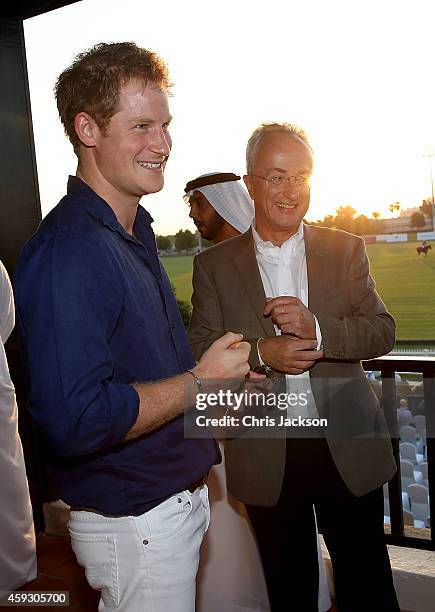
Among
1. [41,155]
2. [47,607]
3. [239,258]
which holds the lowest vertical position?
[47,607]

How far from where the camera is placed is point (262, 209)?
6.03 ft

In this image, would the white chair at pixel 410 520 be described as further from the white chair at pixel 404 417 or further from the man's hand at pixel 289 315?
the man's hand at pixel 289 315

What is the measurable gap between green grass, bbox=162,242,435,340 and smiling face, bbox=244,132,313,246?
41 cm

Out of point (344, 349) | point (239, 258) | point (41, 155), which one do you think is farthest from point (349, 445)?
point (41, 155)

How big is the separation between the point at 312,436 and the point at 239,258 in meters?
0.55

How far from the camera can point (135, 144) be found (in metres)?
1.21

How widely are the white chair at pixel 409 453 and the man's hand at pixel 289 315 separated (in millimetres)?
1199

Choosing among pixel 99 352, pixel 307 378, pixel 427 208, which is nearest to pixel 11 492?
pixel 307 378

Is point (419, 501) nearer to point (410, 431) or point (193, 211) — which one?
point (410, 431)

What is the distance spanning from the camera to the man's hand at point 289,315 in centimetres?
164

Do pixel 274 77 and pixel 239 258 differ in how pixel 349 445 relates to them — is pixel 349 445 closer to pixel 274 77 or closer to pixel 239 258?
pixel 239 258

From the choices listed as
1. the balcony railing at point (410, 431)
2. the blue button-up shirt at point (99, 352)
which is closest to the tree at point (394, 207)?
the balcony railing at point (410, 431)

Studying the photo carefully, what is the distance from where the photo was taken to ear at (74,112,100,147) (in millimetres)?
1201

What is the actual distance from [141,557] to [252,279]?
88 centimetres
